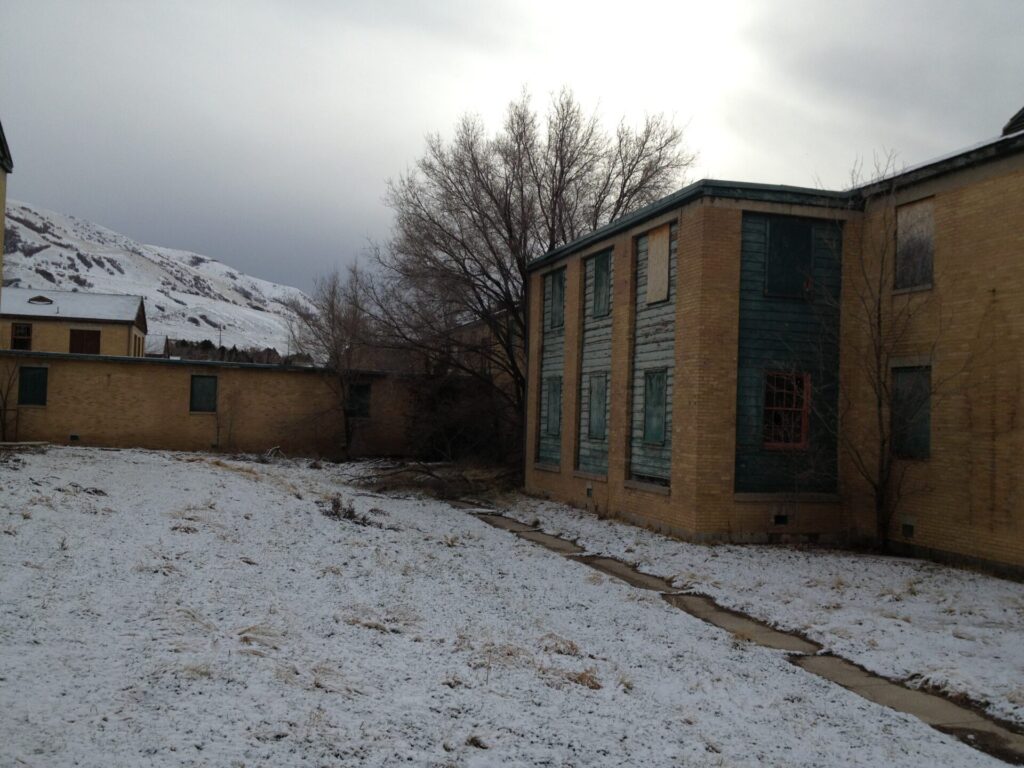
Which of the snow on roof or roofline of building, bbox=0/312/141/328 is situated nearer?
roofline of building, bbox=0/312/141/328

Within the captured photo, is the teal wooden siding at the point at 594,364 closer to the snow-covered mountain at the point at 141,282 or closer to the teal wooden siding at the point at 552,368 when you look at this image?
the teal wooden siding at the point at 552,368

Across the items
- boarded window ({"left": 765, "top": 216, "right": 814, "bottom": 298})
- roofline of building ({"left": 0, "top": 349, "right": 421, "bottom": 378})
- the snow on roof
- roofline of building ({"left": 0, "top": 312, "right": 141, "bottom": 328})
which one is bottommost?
roofline of building ({"left": 0, "top": 349, "right": 421, "bottom": 378})

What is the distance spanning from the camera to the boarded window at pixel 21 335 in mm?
47219

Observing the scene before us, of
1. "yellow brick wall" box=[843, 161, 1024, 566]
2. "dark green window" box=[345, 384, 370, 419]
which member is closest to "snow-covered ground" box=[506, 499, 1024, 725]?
"yellow brick wall" box=[843, 161, 1024, 566]

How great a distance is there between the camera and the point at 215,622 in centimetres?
708

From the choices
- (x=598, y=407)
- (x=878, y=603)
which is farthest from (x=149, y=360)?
(x=878, y=603)

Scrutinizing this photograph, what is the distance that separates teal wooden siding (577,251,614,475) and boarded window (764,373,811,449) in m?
4.42

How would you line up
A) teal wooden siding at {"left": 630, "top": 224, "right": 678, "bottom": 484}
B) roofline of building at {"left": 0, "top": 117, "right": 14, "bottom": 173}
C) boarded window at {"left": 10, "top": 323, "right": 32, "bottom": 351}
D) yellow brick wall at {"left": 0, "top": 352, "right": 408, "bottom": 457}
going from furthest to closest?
boarded window at {"left": 10, "top": 323, "right": 32, "bottom": 351} < yellow brick wall at {"left": 0, "top": 352, "right": 408, "bottom": 457} < roofline of building at {"left": 0, "top": 117, "right": 14, "bottom": 173} < teal wooden siding at {"left": 630, "top": 224, "right": 678, "bottom": 484}

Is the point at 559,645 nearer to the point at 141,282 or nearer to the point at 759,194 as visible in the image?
the point at 759,194

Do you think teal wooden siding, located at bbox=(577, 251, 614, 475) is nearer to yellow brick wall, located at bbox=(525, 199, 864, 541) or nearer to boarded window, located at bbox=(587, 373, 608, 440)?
boarded window, located at bbox=(587, 373, 608, 440)

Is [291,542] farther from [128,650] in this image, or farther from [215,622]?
[128,650]

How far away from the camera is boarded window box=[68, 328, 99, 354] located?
47.9 m

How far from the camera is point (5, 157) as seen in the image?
69.9ft

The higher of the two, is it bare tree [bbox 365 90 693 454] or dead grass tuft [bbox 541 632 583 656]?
bare tree [bbox 365 90 693 454]
